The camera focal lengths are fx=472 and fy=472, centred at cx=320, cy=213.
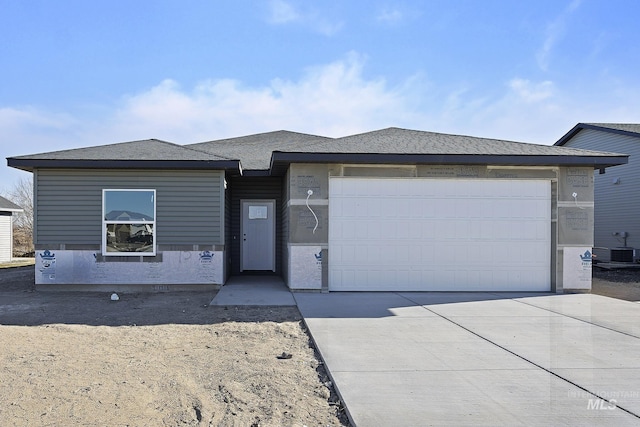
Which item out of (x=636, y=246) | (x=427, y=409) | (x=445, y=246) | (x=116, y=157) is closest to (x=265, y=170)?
(x=116, y=157)

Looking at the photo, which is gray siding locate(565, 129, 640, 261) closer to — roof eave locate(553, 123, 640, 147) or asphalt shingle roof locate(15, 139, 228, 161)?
roof eave locate(553, 123, 640, 147)

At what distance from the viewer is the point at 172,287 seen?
10.8 metres

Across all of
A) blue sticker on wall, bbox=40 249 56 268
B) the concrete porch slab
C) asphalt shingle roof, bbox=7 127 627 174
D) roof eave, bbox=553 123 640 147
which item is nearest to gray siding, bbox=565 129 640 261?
roof eave, bbox=553 123 640 147

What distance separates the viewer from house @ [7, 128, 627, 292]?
1052cm

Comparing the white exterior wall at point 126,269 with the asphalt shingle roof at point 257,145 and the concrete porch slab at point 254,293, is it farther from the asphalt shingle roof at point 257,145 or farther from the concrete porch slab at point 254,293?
the asphalt shingle roof at point 257,145

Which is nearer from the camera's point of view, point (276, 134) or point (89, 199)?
point (89, 199)

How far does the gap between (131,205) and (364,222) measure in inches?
209

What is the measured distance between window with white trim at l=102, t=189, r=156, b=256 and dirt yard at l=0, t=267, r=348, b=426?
249cm

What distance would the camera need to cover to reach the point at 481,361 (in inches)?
205

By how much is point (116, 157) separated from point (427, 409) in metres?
9.04

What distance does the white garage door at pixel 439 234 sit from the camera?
10.5 metres

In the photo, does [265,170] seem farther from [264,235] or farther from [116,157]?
[116,157]

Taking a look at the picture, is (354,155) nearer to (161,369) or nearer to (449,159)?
(449,159)

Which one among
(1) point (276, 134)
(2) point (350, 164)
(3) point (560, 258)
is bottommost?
(3) point (560, 258)
